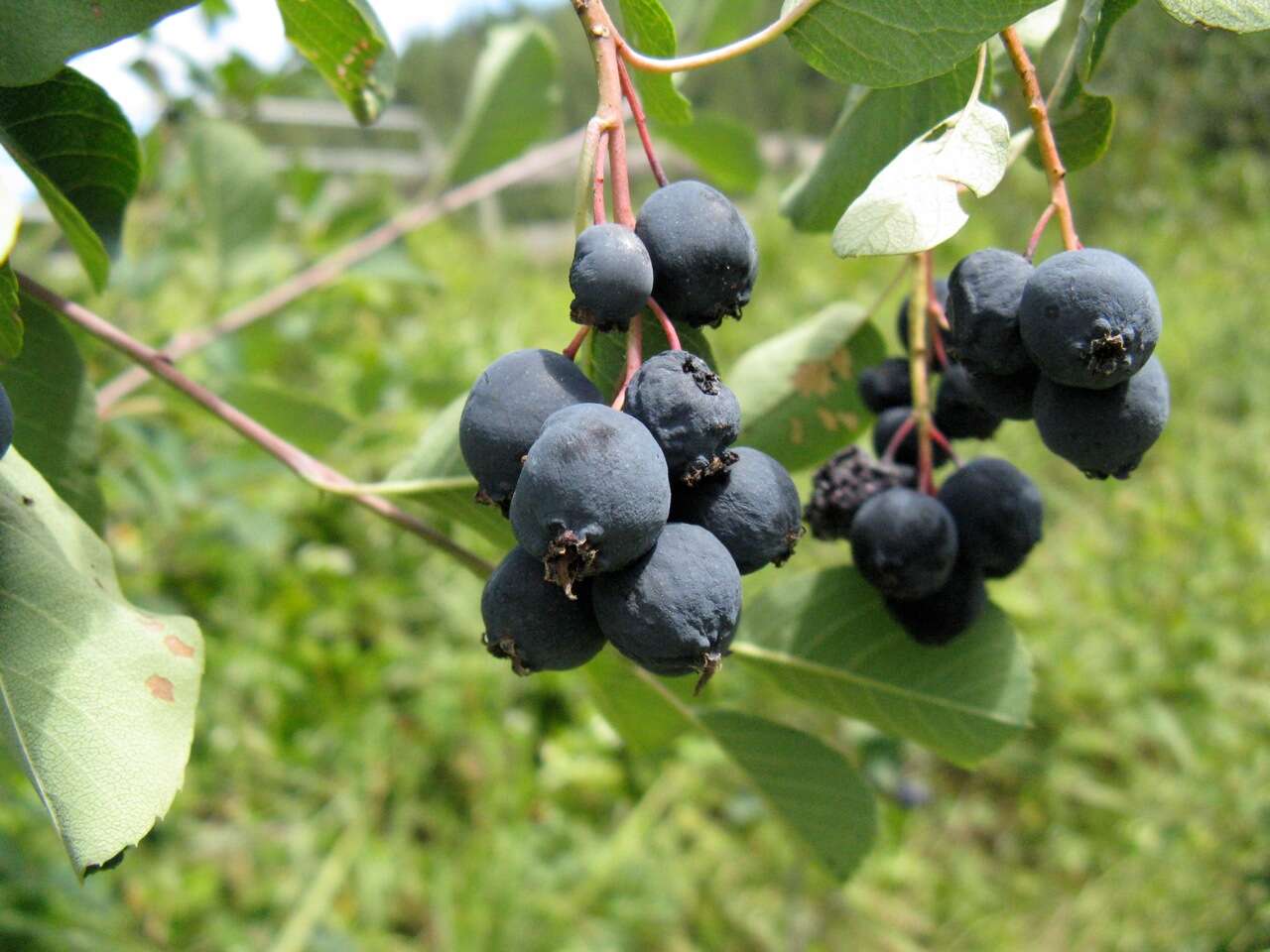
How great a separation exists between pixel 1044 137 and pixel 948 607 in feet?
1.26

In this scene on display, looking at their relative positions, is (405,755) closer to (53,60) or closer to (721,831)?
(721,831)

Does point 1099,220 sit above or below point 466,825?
above

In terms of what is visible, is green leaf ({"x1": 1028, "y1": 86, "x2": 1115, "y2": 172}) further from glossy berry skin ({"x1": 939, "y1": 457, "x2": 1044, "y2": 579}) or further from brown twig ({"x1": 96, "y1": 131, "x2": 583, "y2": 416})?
brown twig ({"x1": 96, "y1": 131, "x2": 583, "y2": 416})

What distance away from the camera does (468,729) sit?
2.76m

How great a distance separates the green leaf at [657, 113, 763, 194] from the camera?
1644mm

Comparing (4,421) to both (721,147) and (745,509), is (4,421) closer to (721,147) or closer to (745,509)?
(745,509)

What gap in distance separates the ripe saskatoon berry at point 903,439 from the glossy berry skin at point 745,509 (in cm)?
38

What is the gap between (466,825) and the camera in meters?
2.68

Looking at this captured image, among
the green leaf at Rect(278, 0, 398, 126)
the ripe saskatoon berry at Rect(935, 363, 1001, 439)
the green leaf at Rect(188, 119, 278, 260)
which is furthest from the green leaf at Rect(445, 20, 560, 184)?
the ripe saskatoon berry at Rect(935, 363, 1001, 439)

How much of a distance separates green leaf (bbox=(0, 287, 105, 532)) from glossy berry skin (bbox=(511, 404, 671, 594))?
0.51m

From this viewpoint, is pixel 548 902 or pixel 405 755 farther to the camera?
pixel 405 755

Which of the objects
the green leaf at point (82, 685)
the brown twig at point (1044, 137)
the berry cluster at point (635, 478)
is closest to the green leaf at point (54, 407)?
the green leaf at point (82, 685)

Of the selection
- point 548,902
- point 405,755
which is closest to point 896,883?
point 548,902

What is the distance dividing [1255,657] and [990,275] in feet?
8.83
